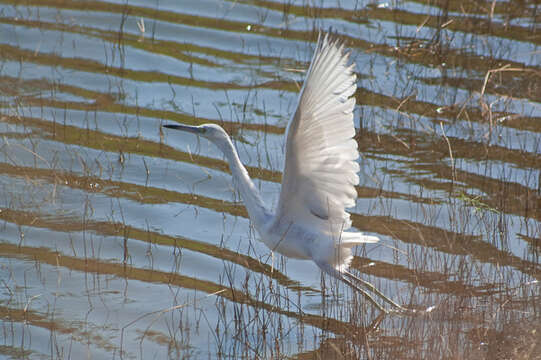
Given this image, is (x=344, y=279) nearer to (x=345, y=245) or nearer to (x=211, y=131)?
(x=345, y=245)

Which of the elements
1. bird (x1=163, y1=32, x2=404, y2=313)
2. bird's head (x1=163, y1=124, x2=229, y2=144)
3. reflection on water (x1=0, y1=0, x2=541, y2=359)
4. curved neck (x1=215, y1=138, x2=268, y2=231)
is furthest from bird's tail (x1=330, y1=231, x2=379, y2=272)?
bird's head (x1=163, y1=124, x2=229, y2=144)

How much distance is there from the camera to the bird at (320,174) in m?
5.22

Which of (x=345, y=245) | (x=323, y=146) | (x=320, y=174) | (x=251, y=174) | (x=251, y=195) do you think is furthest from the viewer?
(x=251, y=174)

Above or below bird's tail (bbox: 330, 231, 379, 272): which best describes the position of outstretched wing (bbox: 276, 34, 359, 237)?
above

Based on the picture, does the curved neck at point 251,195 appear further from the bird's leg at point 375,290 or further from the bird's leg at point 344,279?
the bird's leg at point 375,290

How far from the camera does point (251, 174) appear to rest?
816 cm

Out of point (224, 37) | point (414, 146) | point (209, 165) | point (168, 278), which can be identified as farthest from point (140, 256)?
point (224, 37)

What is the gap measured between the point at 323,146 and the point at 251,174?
2791 millimetres

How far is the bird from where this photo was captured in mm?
5223

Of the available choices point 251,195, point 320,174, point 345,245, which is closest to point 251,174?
point 251,195

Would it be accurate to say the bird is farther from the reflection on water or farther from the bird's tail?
the reflection on water

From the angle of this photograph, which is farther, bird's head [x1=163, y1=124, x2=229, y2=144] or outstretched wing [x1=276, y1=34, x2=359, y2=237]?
bird's head [x1=163, y1=124, x2=229, y2=144]

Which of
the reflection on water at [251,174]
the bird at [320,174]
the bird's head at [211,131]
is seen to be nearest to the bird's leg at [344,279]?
the bird at [320,174]

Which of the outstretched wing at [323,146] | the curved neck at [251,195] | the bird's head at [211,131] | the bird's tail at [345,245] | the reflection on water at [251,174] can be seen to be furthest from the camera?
the bird's head at [211,131]
